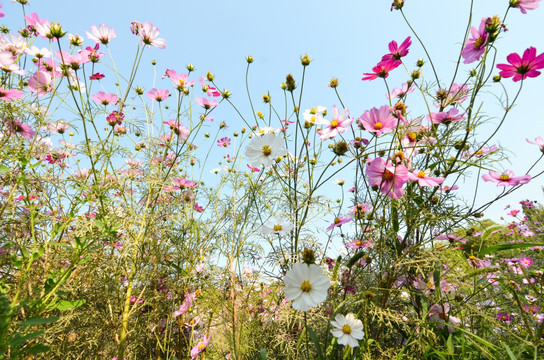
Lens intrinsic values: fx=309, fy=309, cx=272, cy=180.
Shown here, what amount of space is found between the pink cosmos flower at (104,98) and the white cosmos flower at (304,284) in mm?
1078

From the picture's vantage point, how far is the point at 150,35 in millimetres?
1280

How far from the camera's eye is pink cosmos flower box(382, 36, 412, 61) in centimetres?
96

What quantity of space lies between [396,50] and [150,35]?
97cm

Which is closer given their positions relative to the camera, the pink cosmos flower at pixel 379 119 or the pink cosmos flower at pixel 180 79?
the pink cosmos flower at pixel 379 119

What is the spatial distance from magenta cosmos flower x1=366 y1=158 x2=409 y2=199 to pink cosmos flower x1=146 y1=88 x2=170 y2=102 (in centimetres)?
103

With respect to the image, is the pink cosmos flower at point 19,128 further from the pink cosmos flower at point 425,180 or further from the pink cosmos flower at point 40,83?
the pink cosmos flower at point 425,180

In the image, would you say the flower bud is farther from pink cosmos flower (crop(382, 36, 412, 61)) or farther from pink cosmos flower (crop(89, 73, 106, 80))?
pink cosmos flower (crop(89, 73, 106, 80))

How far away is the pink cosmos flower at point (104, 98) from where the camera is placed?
1.27 meters

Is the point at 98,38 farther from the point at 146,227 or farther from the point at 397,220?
A: the point at 397,220

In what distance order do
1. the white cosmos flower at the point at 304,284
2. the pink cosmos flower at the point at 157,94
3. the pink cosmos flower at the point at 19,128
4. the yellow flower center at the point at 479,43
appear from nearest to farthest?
the white cosmos flower at the point at 304,284 → the yellow flower center at the point at 479,43 → the pink cosmos flower at the point at 19,128 → the pink cosmos flower at the point at 157,94

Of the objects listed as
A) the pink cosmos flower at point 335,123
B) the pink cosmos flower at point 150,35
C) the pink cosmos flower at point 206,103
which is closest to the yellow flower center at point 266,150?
the pink cosmos flower at point 335,123

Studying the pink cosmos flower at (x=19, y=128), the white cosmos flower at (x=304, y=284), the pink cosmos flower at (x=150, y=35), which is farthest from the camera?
the pink cosmos flower at (x=150, y=35)

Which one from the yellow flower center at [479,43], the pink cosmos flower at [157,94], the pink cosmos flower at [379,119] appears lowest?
the pink cosmos flower at [379,119]

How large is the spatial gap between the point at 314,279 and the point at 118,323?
934 millimetres
